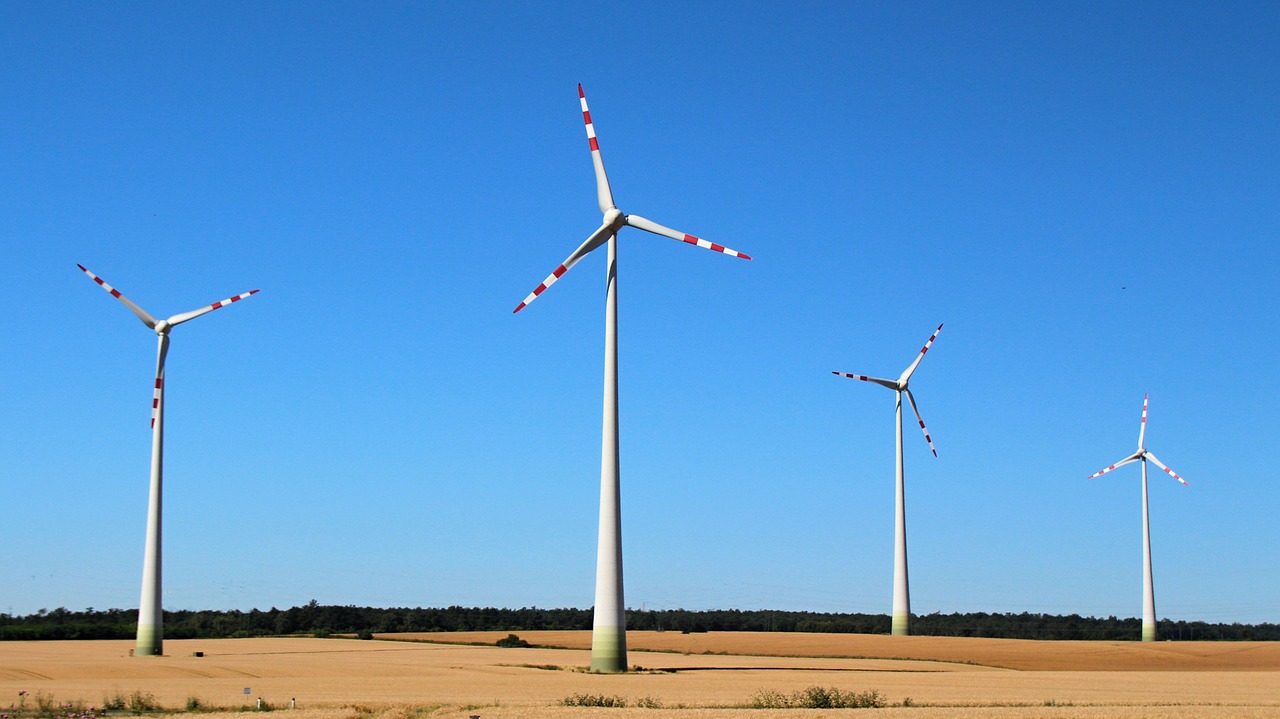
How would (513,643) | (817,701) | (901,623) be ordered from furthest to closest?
(901,623), (513,643), (817,701)

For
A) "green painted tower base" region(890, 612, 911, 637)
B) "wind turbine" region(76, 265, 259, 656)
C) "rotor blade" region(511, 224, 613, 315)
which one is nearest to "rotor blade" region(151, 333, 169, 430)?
"wind turbine" region(76, 265, 259, 656)

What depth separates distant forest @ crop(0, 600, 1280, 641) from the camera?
127 meters

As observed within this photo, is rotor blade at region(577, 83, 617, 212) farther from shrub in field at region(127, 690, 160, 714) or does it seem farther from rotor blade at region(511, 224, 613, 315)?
shrub in field at region(127, 690, 160, 714)

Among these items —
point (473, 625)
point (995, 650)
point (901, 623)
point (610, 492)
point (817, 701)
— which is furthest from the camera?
point (473, 625)

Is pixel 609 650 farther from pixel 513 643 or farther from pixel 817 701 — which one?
pixel 513 643

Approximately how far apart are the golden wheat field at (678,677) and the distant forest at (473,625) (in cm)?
3105

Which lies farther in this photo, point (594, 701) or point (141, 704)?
point (594, 701)

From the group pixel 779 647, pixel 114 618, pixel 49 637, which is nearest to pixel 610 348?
pixel 779 647

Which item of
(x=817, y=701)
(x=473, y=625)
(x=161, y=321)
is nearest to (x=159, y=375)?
(x=161, y=321)

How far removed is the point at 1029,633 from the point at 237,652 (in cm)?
8435

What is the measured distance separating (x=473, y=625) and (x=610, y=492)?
10095cm

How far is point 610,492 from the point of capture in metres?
52.3

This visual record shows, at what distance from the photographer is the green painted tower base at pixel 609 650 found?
174ft

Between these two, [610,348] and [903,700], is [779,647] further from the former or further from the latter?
[903,700]
